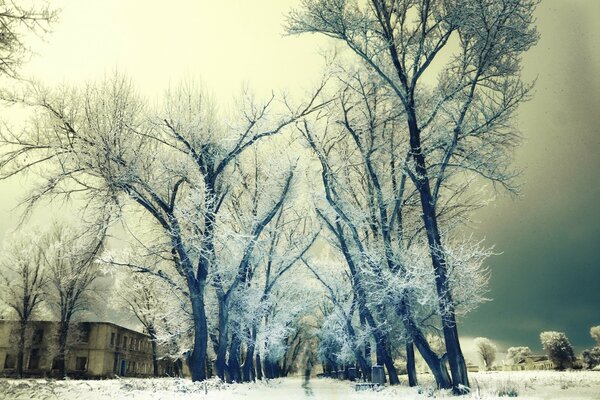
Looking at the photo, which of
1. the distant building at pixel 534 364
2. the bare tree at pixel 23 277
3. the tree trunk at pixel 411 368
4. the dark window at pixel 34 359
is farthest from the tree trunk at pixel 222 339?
the dark window at pixel 34 359

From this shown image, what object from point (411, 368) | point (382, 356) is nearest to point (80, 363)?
point (382, 356)

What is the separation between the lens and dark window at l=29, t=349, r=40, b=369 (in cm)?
4816

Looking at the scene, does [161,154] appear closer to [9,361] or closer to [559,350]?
[559,350]

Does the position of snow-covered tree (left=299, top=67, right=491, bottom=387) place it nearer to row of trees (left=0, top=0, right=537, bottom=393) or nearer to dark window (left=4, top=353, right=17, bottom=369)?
row of trees (left=0, top=0, right=537, bottom=393)

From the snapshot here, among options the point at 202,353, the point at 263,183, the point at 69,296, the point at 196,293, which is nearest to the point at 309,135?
the point at 263,183

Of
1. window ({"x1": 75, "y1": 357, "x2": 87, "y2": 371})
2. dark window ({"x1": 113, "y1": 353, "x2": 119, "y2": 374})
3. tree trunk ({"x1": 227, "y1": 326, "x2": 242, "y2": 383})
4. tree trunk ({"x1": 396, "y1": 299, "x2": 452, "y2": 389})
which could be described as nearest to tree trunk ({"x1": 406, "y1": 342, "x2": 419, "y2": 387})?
tree trunk ({"x1": 396, "y1": 299, "x2": 452, "y2": 389})

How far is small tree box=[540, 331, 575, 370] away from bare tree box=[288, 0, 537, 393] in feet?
56.0

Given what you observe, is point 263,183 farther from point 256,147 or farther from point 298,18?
point 298,18

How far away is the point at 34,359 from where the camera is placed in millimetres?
49062

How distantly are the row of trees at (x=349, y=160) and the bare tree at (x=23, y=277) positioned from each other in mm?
25738

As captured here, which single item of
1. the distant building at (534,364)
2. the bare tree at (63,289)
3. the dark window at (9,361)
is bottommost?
the distant building at (534,364)

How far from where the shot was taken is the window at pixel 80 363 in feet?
163

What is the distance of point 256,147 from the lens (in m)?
20.7

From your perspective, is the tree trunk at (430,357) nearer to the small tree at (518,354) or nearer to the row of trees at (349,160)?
the row of trees at (349,160)
